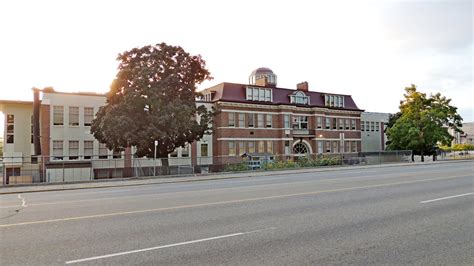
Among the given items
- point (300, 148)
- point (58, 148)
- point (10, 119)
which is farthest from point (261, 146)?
point (10, 119)

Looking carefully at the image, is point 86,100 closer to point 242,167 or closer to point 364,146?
point 242,167

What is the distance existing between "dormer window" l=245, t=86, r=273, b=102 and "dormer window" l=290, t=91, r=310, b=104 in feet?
12.8

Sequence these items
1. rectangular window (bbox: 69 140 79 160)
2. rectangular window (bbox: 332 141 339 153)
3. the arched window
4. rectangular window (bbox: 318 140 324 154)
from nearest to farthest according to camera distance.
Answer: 1. rectangular window (bbox: 69 140 79 160)
2. the arched window
3. rectangular window (bbox: 318 140 324 154)
4. rectangular window (bbox: 332 141 339 153)

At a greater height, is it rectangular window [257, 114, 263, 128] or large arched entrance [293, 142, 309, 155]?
rectangular window [257, 114, 263, 128]

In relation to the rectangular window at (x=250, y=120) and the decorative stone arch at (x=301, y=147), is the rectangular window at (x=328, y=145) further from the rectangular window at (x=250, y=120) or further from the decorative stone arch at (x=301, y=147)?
the rectangular window at (x=250, y=120)

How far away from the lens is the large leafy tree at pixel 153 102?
27.4m

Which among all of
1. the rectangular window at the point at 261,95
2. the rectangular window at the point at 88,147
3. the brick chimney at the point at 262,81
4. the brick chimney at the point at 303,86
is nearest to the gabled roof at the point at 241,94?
the rectangular window at the point at 261,95

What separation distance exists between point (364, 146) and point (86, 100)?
46.2m

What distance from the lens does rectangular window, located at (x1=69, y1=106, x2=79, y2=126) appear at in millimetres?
38844

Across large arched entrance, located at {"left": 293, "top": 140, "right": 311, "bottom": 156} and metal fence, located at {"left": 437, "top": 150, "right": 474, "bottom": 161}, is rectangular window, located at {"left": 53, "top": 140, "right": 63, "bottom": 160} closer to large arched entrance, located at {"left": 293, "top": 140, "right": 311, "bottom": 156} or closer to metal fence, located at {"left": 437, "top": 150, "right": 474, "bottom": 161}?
large arched entrance, located at {"left": 293, "top": 140, "right": 311, "bottom": 156}

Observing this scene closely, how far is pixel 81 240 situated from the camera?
6.85 metres

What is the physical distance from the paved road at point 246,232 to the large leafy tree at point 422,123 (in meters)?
44.8

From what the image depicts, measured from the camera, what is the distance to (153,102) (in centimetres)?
2797

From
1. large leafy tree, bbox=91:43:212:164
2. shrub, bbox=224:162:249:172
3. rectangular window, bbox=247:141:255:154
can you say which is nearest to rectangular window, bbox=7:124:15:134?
large leafy tree, bbox=91:43:212:164
